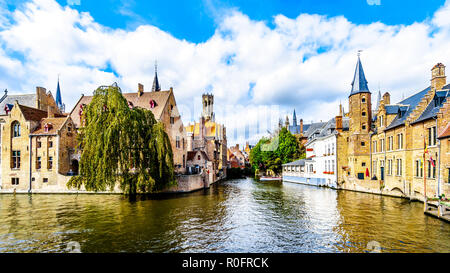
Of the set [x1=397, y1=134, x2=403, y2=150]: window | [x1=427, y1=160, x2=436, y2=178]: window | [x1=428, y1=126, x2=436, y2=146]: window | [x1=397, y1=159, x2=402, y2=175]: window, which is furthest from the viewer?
[x1=397, y1=134, x2=403, y2=150]: window

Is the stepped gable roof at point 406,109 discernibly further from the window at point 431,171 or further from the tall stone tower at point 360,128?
the window at point 431,171

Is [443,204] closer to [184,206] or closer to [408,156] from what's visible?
[408,156]

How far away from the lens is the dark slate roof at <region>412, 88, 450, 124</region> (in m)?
19.5

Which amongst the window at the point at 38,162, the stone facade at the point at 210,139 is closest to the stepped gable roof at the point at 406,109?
the stone facade at the point at 210,139

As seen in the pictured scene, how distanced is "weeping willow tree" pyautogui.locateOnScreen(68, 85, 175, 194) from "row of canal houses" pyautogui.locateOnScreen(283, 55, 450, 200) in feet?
72.8

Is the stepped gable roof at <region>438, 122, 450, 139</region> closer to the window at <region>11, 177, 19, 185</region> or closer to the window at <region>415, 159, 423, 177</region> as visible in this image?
the window at <region>415, 159, 423, 177</region>

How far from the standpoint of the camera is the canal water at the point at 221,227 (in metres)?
11.0

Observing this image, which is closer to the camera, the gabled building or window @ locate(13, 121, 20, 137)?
window @ locate(13, 121, 20, 137)

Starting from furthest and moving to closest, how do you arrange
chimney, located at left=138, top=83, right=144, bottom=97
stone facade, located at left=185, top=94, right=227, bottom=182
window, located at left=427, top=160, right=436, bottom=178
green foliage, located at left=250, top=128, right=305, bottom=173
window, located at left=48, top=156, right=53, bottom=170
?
green foliage, located at left=250, top=128, right=305, bottom=173 → stone facade, located at left=185, top=94, right=227, bottom=182 → chimney, located at left=138, top=83, right=144, bottom=97 → window, located at left=48, top=156, right=53, bottom=170 → window, located at left=427, top=160, right=436, bottom=178

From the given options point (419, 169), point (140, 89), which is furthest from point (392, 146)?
point (140, 89)

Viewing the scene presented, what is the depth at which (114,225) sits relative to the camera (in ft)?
47.1

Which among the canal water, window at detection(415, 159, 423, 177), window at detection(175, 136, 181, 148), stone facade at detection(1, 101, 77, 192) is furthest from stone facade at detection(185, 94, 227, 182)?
window at detection(415, 159, 423, 177)

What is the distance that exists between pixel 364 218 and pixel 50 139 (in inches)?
1287
